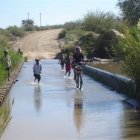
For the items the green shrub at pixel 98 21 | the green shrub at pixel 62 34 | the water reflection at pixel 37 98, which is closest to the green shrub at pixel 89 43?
the green shrub at pixel 98 21

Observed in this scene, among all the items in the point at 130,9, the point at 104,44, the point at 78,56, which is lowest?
the point at 104,44

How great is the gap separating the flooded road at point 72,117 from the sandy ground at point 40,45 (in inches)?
2192

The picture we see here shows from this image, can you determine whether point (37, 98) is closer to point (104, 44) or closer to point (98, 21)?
point (104, 44)

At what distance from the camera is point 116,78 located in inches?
711

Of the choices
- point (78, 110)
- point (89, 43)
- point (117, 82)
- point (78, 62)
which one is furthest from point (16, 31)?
point (78, 110)

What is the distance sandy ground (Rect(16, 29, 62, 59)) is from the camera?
244 ft

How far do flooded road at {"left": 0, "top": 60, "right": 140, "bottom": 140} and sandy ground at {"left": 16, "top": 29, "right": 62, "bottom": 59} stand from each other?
5568 centimetres

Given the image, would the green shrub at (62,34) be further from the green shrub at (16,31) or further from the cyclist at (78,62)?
the cyclist at (78,62)

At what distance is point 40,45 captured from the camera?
84562 mm

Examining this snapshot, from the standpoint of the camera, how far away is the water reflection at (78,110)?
1062 centimetres

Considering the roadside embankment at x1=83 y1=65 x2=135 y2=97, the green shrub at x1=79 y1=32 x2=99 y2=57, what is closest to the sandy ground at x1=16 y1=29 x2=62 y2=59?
the green shrub at x1=79 y1=32 x2=99 y2=57

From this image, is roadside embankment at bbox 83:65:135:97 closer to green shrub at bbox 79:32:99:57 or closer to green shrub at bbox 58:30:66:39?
green shrub at bbox 79:32:99:57

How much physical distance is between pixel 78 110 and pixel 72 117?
1107 mm

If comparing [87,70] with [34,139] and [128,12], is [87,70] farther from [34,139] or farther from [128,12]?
[128,12]
